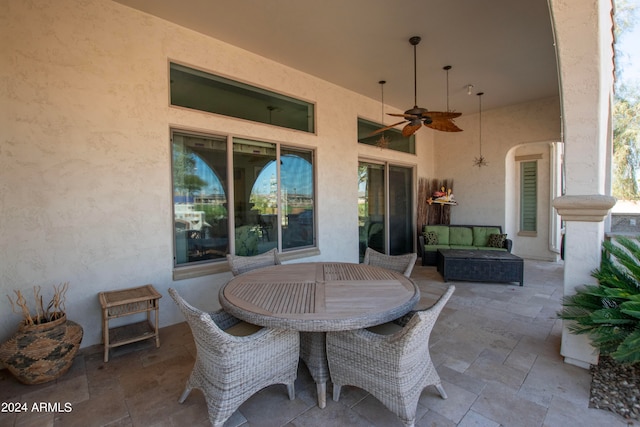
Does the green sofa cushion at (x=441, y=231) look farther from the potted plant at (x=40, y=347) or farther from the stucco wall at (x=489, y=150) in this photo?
the potted plant at (x=40, y=347)

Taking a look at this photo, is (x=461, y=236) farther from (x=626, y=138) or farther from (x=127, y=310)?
(x=127, y=310)

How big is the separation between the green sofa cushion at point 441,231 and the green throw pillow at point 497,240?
0.83 metres

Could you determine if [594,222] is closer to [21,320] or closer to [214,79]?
[214,79]

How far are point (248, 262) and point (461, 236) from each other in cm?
503

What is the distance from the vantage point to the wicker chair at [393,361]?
157 cm

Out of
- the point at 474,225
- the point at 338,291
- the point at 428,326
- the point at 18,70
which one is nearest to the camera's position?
the point at 428,326

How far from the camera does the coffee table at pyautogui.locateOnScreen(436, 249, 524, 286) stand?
4.59 meters

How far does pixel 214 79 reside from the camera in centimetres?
363

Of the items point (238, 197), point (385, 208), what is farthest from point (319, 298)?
point (385, 208)

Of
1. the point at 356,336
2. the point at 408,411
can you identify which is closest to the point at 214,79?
the point at 356,336

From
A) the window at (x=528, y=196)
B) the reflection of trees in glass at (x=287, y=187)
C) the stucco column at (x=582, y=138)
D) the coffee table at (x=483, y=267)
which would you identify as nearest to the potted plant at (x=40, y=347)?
the reflection of trees in glass at (x=287, y=187)

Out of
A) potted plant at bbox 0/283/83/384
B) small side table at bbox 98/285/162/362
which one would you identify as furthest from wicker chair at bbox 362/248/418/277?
potted plant at bbox 0/283/83/384

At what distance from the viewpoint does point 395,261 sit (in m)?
2.94

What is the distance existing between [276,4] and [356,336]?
319 centimetres
